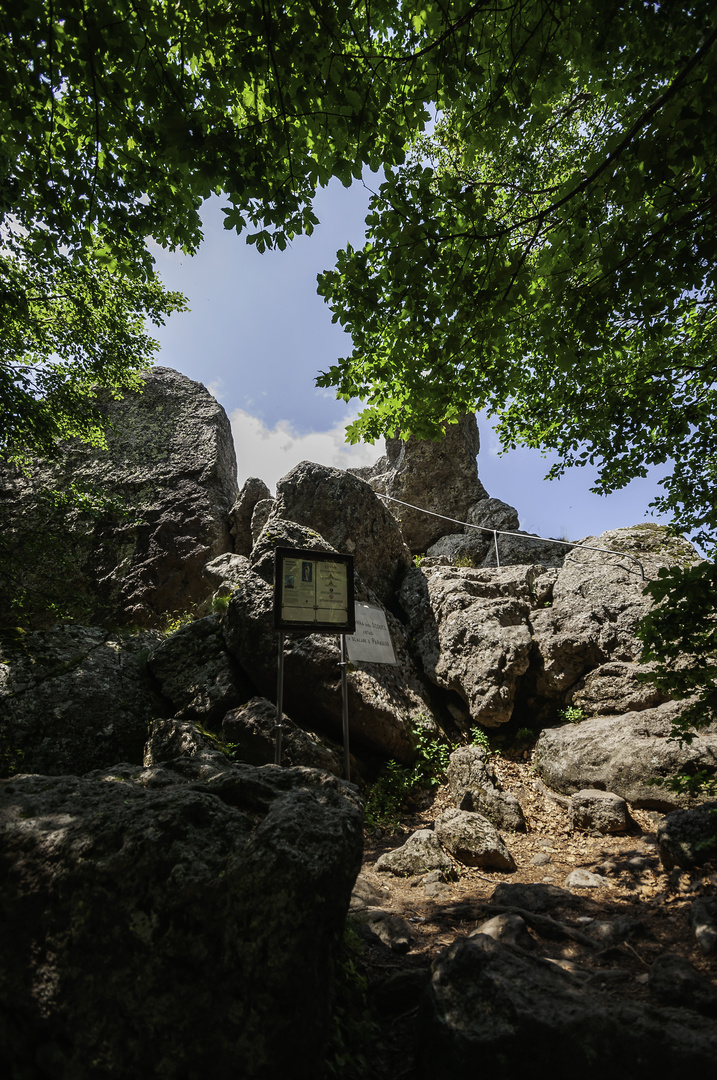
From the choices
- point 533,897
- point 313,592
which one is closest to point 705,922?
point 533,897

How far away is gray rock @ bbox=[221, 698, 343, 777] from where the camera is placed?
662 cm

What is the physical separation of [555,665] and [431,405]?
20.3ft

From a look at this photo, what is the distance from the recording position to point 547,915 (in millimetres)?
4184

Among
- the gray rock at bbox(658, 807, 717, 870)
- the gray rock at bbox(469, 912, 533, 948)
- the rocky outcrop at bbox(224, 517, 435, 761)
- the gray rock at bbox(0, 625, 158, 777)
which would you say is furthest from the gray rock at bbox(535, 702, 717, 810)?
the gray rock at bbox(0, 625, 158, 777)

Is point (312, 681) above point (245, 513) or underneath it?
underneath

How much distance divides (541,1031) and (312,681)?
592 cm

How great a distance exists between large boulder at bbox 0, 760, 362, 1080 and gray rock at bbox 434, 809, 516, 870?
12.1ft

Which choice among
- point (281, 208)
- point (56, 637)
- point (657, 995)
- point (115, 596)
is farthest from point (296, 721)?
point (115, 596)

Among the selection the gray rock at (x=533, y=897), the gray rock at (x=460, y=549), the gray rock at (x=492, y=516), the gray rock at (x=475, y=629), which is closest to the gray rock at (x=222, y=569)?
the gray rock at (x=475, y=629)

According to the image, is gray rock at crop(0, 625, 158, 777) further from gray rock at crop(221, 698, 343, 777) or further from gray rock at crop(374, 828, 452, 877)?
gray rock at crop(374, 828, 452, 877)

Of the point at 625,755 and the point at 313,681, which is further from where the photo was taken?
the point at 313,681

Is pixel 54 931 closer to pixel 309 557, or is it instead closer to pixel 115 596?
pixel 309 557

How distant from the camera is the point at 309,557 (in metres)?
6.48

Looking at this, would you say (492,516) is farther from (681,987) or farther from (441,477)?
(681,987)
